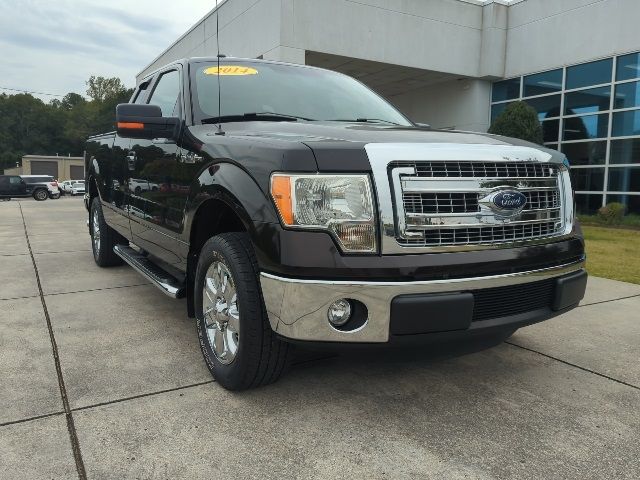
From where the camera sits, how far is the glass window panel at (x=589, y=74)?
14.2 metres

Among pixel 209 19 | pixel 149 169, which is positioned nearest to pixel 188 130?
pixel 149 169

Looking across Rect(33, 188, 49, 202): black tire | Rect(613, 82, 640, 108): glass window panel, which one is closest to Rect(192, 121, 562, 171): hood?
Rect(613, 82, 640, 108): glass window panel

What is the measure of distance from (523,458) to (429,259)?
0.93 meters

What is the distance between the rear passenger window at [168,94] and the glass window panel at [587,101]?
13.3m

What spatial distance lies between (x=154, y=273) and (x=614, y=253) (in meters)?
7.33

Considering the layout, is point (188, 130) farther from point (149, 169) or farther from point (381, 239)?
point (381, 239)

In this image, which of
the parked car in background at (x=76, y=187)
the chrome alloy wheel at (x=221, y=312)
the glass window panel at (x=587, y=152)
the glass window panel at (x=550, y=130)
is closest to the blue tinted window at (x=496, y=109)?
the glass window panel at (x=550, y=130)

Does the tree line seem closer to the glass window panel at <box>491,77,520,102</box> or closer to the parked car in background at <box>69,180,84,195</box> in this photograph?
the parked car in background at <box>69,180,84,195</box>

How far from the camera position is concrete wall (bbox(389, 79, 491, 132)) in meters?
17.5

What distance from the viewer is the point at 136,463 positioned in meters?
2.21

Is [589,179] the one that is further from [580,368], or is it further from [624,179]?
[580,368]

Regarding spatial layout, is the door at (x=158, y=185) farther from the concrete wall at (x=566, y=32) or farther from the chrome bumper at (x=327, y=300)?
the concrete wall at (x=566, y=32)

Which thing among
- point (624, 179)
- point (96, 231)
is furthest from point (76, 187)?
point (96, 231)

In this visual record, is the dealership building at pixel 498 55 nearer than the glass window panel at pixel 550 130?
Yes
